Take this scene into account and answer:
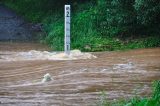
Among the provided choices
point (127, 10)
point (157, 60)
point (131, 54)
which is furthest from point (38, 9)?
point (157, 60)

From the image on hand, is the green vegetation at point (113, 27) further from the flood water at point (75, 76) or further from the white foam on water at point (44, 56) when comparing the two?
the white foam on water at point (44, 56)

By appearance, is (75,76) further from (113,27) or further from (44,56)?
(113,27)

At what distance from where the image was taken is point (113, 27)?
20562 millimetres

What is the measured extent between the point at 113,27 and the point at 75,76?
27.5 feet

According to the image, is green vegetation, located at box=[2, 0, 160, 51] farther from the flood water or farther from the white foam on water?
the white foam on water

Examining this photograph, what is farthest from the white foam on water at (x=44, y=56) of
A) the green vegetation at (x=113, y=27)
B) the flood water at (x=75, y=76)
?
the green vegetation at (x=113, y=27)

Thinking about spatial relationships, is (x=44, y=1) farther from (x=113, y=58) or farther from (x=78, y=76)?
(x=78, y=76)

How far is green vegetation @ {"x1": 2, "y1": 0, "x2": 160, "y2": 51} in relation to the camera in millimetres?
18922

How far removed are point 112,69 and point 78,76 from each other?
1348mm

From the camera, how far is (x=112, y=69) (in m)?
13.5

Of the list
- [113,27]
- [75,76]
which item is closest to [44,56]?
[75,76]

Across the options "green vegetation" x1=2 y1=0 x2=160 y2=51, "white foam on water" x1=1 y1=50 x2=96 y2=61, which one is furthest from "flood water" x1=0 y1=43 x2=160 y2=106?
"green vegetation" x1=2 y1=0 x2=160 y2=51

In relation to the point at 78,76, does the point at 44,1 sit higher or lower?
higher

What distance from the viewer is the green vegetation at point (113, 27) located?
18922 millimetres
